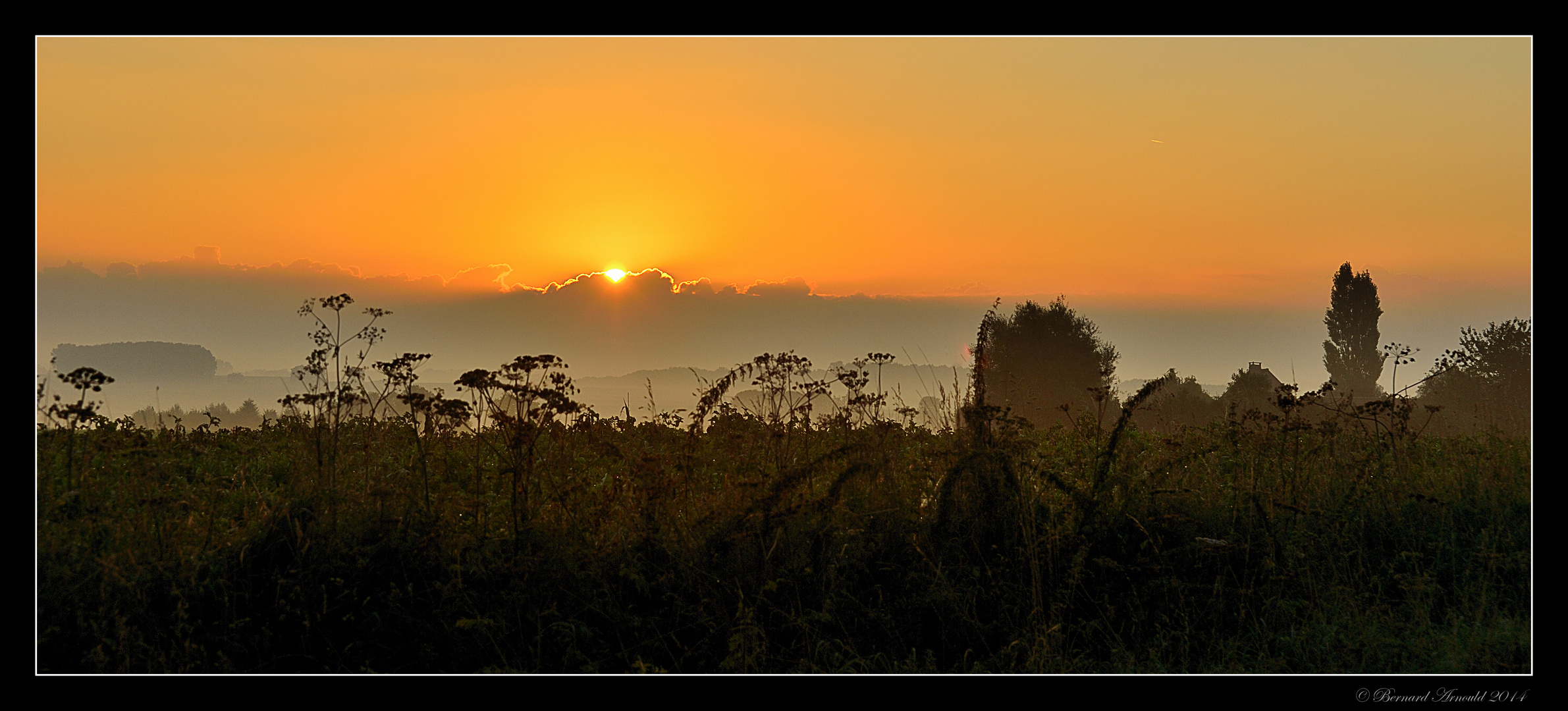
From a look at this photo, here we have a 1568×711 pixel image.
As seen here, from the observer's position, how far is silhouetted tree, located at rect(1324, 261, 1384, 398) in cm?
5000

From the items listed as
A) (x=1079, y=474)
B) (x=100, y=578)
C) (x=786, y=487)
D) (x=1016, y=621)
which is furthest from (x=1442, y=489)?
(x=100, y=578)

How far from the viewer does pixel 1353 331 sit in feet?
165

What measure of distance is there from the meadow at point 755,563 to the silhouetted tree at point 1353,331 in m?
50.7

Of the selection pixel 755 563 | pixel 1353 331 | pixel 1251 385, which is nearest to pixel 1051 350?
pixel 1251 385

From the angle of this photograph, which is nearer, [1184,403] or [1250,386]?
[1184,403]

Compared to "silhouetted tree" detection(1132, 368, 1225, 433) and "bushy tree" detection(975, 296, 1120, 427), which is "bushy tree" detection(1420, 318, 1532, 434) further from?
"bushy tree" detection(975, 296, 1120, 427)

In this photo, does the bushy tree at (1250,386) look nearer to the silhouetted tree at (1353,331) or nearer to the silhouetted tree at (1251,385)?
the silhouetted tree at (1251,385)

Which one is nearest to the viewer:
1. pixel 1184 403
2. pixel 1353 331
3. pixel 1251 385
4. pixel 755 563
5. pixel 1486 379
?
pixel 755 563

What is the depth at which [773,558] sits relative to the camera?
539cm

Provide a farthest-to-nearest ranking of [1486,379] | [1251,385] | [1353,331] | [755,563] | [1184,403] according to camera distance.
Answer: [1353,331] → [1251,385] → [1184,403] → [1486,379] → [755,563]

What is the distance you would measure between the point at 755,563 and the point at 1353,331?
5526 cm

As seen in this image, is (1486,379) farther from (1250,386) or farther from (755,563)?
(755,563)

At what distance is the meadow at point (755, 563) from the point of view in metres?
5.02

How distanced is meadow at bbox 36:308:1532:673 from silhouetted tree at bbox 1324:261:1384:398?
5072cm
